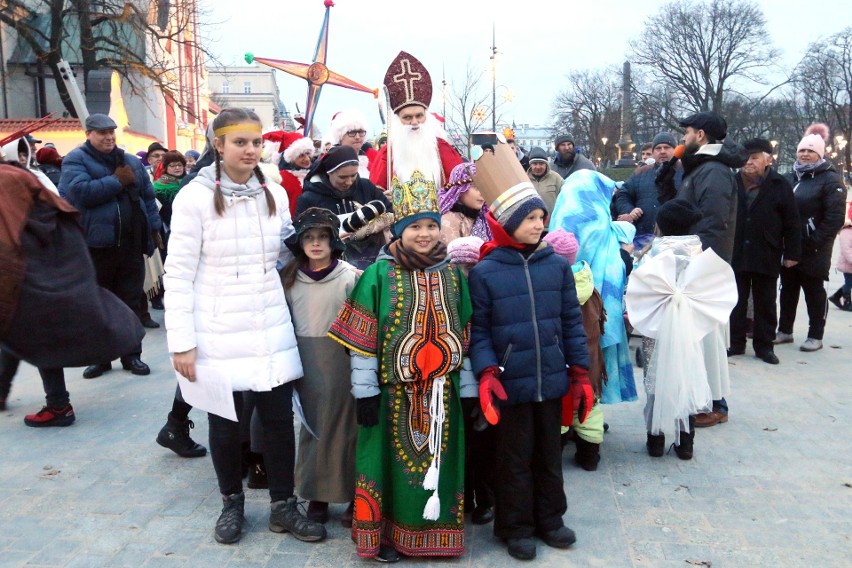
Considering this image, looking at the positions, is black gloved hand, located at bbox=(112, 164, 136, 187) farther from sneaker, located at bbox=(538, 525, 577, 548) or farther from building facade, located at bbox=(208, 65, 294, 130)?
building facade, located at bbox=(208, 65, 294, 130)

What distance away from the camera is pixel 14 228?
2518 mm

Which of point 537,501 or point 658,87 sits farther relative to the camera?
point 658,87

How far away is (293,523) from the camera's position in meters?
3.64

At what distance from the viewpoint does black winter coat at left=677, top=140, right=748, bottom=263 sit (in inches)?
207

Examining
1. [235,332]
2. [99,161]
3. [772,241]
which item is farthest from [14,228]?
[772,241]

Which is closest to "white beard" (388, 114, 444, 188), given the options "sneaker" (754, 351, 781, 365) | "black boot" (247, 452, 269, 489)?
"black boot" (247, 452, 269, 489)

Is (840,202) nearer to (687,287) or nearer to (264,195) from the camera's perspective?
(687,287)

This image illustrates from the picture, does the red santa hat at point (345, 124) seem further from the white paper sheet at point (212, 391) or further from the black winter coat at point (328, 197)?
the white paper sheet at point (212, 391)

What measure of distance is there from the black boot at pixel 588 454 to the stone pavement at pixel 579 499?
64 millimetres

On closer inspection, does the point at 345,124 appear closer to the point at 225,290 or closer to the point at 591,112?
the point at 225,290

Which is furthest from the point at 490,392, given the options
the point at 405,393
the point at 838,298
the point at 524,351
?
the point at 838,298

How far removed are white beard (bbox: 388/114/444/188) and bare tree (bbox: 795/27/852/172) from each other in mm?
52563

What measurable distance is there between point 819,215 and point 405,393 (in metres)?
6.21

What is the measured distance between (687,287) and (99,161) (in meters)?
5.13
